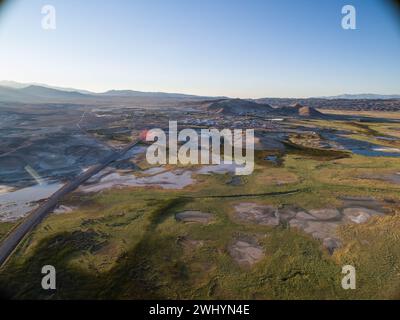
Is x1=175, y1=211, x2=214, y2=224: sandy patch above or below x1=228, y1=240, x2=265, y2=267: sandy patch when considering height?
above

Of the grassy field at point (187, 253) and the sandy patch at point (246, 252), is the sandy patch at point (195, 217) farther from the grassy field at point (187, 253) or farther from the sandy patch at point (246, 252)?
the sandy patch at point (246, 252)

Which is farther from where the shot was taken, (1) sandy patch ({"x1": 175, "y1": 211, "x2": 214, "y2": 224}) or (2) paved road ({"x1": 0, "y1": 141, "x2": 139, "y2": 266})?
(1) sandy patch ({"x1": 175, "y1": 211, "x2": 214, "y2": 224})

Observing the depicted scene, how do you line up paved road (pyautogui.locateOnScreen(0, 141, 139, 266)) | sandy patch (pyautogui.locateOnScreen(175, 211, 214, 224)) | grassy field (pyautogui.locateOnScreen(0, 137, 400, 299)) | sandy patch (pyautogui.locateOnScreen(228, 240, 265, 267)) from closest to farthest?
grassy field (pyautogui.locateOnScreen(0, 137, 400, 299)) → sandy patch (pyautogui.locateOnScreen(228, 240, 265, 267)) → paved road (pyautogui.locateOnScreen(0, 141, 139, 266)) → sandy patch (pyautogui.locateOnScreen(175, 211, 214, 224))

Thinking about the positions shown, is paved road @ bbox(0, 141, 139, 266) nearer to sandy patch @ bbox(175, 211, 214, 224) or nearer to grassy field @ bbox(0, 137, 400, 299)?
grassy field @ bbox(0, 137, 400, 299)

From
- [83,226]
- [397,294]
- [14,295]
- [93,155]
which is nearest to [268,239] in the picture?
[397,294]

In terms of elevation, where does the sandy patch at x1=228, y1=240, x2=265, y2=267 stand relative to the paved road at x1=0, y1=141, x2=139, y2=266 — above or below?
below

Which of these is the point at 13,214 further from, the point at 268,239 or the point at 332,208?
the point at 332,208

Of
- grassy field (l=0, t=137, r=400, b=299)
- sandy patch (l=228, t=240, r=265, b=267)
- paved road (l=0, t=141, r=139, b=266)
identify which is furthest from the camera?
paved road (l=0, t=141, r=139, b=266)

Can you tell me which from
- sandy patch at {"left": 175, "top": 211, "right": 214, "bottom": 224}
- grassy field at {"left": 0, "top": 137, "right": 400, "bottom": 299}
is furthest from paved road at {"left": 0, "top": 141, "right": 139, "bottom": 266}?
sandy patch at {"left": 175, "top": 211, "right": 214, "bottom": 224}
